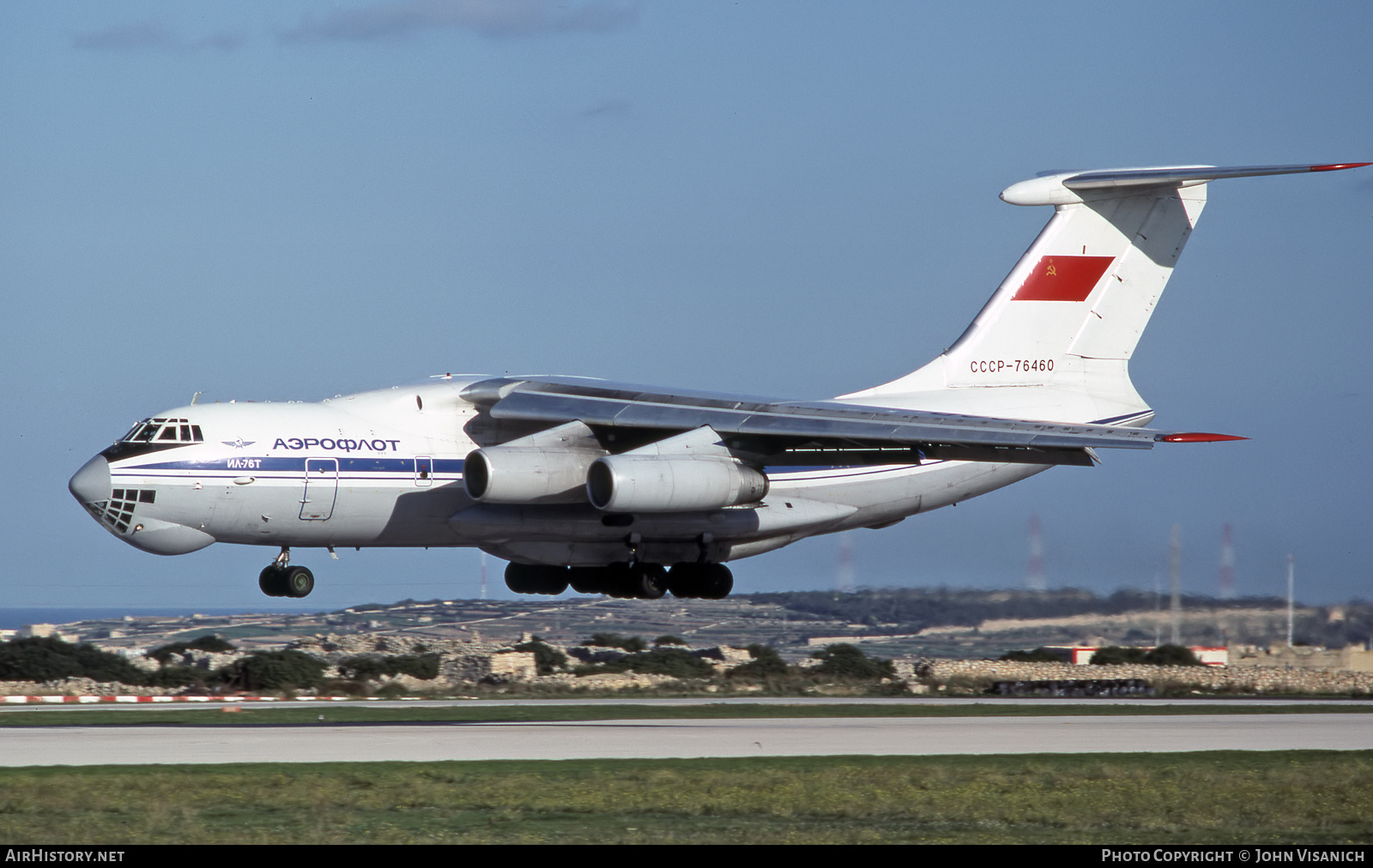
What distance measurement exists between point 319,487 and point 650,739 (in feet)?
16.7

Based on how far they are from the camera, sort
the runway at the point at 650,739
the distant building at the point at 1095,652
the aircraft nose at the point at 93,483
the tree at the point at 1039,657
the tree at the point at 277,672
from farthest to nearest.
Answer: the tree at the point at 1039,657 → the tree at the point at 277,672 → the distant building at the point at 1095,652 → the aircraft nose at the point at 93,483 → the runway at the point at 650,739

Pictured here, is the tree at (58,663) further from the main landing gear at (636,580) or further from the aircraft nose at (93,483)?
the aircraft nose at (93,483)

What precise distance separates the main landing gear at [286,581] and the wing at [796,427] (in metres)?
2.80

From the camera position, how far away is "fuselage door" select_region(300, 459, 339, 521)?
18.2m

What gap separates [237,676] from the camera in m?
27.5

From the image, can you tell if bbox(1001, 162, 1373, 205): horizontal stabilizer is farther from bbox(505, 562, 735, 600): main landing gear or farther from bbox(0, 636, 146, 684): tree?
bbox(0, 636, 146, 684): tree

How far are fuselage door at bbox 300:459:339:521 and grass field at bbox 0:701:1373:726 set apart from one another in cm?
242

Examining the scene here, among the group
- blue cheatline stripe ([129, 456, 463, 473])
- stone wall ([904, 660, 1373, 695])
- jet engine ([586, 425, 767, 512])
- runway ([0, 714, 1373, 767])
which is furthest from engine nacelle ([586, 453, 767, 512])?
stone wall ([904, 660, 1373, 695])

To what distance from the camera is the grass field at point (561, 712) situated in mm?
19062

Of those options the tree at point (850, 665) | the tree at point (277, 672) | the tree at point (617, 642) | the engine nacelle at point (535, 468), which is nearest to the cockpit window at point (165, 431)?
the engine nacelle at point (535, 468)

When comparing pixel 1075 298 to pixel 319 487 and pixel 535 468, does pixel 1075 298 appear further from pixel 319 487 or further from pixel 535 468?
pixel 319 487

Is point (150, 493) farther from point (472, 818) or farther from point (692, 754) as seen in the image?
point (472, 818)

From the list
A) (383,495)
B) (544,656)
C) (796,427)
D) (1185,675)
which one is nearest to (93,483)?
(383,495)
